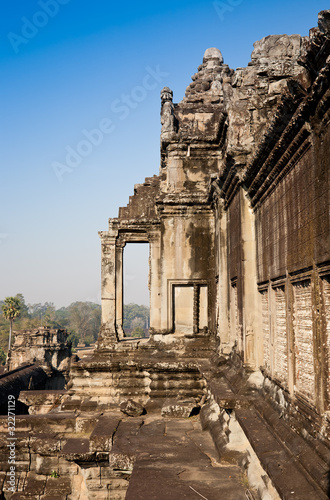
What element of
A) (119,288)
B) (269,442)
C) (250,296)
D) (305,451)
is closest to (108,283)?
(119,288)

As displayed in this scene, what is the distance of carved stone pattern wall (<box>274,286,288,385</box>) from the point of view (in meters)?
4.80

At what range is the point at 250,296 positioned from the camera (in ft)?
20.8

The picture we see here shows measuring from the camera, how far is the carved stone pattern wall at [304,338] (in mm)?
3908

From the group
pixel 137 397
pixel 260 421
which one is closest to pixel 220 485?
pixel 260 421

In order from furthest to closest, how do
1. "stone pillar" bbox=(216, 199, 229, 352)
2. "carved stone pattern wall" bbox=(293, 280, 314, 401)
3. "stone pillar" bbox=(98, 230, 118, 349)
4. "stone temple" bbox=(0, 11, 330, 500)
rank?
"stone pillar" bbox=(98, 230, 118, 349), "stone pillar" bbox=(216, 199, 229, 352), "carved stone pattern wall" bbox=(293, 280, 314, 401), "stone temple" bbox=(0, 11, 330, 500)

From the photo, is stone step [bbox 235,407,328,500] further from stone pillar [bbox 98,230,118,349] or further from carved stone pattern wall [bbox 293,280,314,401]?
stone pillar [bbox 98,230,118,349]

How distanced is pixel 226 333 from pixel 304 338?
4.50 meters

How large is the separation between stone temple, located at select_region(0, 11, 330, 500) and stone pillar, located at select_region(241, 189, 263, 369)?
0.7 inches

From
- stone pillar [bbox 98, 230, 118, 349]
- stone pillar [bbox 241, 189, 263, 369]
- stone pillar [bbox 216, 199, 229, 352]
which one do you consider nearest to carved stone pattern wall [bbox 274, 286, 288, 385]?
stone pillar [bbox 241, 189, 263, 369]

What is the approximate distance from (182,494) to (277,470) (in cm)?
114

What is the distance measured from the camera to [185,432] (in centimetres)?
704

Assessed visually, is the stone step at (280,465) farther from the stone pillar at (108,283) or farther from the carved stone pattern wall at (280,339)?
the stone pillar at (108,283)

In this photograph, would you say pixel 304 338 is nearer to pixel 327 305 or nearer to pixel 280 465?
pixel 327 305

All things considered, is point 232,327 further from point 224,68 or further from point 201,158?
point 224,68
